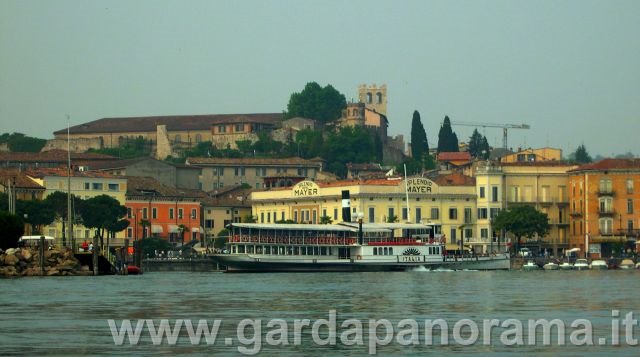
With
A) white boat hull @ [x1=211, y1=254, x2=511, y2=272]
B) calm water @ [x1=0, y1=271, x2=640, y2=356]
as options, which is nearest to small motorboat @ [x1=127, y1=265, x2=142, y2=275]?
white boat hull @ [x1=211, y1=254, x2=511, y2=272]

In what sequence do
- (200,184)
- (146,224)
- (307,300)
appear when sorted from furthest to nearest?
1. (200,184)
2. (146,224)
3. (307,300)

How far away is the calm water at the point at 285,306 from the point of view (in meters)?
41.4

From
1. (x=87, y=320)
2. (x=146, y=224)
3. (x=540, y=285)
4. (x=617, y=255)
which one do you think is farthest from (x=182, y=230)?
(x=87, y=320)

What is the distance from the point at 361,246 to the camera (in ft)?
381

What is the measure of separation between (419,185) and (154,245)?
21.9 metres

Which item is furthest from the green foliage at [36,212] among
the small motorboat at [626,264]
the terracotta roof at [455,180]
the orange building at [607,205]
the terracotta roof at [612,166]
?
the terracotta roof at [612,166]

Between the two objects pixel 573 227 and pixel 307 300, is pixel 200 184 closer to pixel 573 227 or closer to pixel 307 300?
pixel 573 227

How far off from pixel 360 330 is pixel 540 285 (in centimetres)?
3609

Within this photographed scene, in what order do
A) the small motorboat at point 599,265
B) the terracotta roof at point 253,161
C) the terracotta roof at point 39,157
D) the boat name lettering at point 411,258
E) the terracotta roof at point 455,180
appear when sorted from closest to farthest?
the boat name lettering at point 411,258, the small motorboat at point 599,265, the terracotta roof at point 455,180, the terracotta roof at point 39,157, the terracotta roof at point 253,161

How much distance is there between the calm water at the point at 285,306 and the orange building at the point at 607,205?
1998 inches

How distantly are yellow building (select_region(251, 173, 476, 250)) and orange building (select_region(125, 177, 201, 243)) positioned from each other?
1113cm

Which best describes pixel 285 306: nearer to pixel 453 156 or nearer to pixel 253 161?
pixel 253 161

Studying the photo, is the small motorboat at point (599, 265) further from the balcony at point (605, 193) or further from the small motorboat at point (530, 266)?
the balcony at point (605, 193)

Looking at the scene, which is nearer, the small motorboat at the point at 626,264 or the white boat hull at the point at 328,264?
the white boat hull at the point at 328,264
